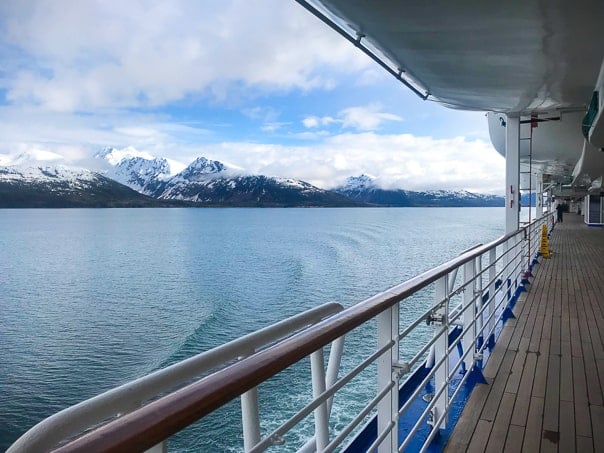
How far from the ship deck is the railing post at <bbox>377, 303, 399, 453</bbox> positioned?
50 cm

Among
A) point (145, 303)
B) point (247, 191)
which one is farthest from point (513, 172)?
point (247, 191)

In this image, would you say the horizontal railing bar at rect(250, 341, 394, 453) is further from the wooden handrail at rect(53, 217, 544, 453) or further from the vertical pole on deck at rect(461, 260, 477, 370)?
the vertical pole on deck at rect(461, 260, 477, 370)

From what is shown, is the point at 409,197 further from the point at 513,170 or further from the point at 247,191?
the point at 513,170

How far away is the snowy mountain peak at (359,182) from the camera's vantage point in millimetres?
155012

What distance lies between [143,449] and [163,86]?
45.0 m

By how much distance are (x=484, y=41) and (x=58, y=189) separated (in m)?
112

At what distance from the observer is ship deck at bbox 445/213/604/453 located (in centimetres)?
160

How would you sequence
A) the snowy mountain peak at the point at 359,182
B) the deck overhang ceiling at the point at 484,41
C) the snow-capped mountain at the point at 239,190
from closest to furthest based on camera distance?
the deck overhang ceiling at the point at 484,41, the snow-capped mountain at the point at 239,190, the snowy mountain peak at the point at 359,182

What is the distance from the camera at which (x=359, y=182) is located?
→ 16525cm

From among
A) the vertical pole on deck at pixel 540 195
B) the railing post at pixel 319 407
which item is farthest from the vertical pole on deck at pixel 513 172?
the vertical pole on deck at pixel 540 195

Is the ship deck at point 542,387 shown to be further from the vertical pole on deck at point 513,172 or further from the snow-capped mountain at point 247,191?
the snow-capped mountain at point 247,191

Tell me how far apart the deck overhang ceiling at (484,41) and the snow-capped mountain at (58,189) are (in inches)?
4136

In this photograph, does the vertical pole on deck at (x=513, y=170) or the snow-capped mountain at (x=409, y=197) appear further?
the snow-capped mountain at (x=409, y=197)

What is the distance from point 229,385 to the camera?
→ 51 centimetres
